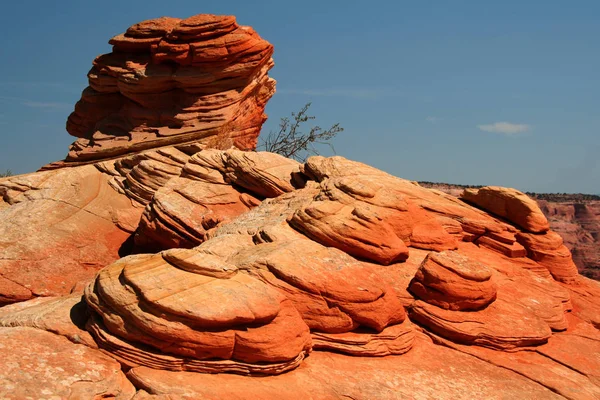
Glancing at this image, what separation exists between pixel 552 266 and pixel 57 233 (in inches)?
515

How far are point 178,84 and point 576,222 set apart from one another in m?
67.8

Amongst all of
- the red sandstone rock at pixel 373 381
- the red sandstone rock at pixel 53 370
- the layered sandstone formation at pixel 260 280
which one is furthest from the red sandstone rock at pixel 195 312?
the red sandstone rock at pixel 53 370

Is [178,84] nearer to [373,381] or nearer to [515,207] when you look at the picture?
[515,207]

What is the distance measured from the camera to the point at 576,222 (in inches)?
2972

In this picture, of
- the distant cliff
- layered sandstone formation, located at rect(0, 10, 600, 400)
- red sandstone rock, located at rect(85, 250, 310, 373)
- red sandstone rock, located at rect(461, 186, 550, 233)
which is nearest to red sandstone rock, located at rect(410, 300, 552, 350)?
layered sandstone formation, located at rect(0, 10, 600, 400)

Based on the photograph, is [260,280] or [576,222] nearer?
[260,280]

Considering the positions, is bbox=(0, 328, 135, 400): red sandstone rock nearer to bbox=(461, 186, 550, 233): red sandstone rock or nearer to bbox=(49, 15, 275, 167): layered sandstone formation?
bbox=(49, 15, 275, 167): layered sandstone formation

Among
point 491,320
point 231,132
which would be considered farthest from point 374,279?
point 231,132

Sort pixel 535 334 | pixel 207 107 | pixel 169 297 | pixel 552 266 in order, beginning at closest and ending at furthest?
pixel 169 297 < pixel 535 334 < pixel 552 266 < pixel 207 107

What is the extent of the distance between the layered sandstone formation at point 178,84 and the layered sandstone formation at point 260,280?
0.32 ft

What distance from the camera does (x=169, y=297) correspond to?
29.4 ft

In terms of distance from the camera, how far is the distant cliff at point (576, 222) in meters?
65.7

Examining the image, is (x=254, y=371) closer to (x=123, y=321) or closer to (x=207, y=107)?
(x=123, y=321)

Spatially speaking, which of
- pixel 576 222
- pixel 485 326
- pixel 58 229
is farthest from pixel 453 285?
pixel 576 222
